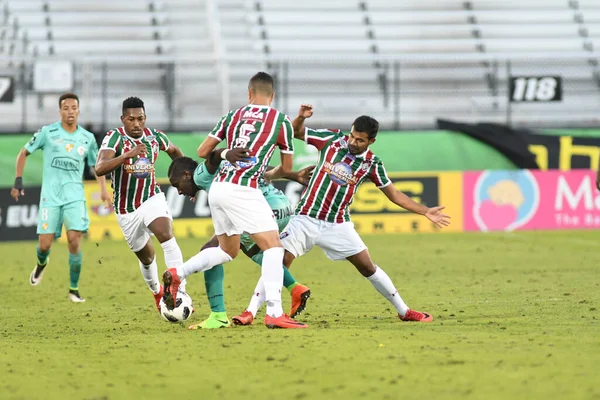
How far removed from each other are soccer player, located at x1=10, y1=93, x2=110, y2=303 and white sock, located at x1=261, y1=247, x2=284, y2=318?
3.92 metres

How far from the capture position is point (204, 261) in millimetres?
8047

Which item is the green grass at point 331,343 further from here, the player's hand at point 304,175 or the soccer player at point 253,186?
the player's hand at point 304,175

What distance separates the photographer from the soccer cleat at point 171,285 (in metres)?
7.80

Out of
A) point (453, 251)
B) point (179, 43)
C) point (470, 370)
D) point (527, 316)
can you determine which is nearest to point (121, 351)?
point (470, 370)

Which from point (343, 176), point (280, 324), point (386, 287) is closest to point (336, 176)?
point (343, 176)

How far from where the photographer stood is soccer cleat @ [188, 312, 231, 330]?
26.8 feet

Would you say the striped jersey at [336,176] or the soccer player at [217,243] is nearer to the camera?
the soccer player at [217,243]

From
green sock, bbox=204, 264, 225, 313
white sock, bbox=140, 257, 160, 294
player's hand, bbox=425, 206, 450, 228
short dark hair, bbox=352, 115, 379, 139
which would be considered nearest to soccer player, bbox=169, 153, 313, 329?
green sock, bbox=204, 264, 225, 313

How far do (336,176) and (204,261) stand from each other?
129cm

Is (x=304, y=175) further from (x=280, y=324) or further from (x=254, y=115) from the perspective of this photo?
(x=280, y=324)

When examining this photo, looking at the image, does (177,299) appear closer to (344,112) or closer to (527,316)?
(527,316)

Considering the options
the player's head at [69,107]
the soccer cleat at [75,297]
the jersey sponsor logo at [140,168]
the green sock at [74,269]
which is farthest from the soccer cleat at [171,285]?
the player's head at [69,107]

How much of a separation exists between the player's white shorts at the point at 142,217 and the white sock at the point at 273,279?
1.79m

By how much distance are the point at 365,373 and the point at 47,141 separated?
21.6ft
